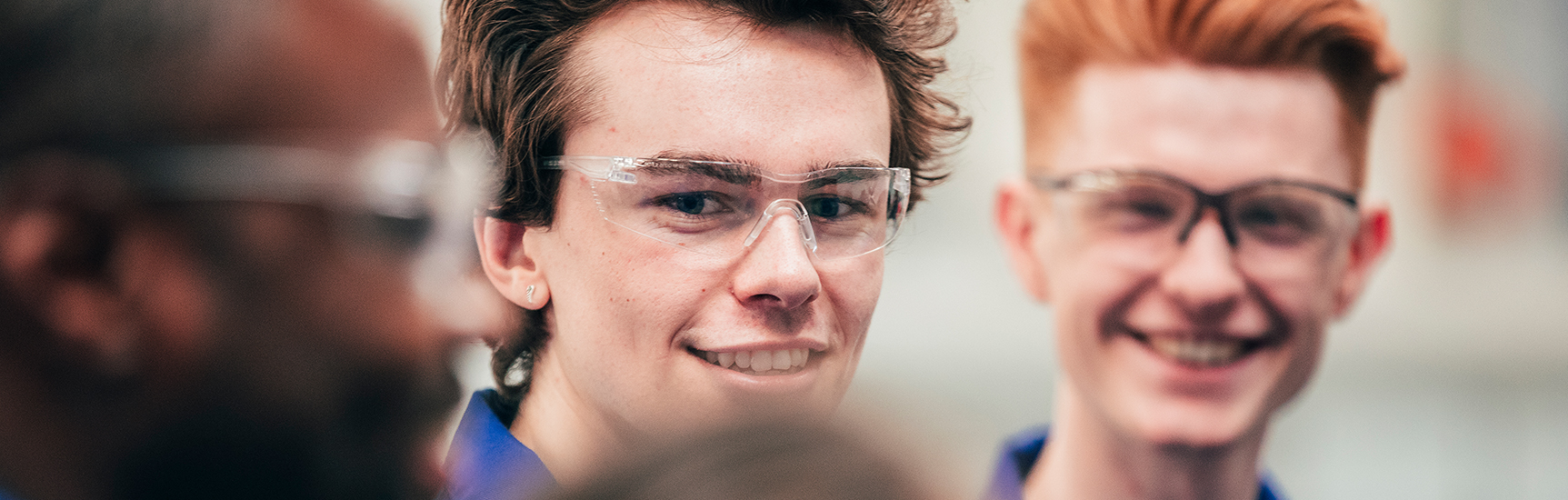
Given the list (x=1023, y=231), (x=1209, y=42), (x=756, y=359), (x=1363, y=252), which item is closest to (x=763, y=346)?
(x=756, y=359)

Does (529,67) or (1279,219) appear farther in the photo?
(1279,219)

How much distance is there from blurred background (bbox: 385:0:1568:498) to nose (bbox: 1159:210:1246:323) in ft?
0.72

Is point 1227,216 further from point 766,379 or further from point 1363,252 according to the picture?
point 766,379

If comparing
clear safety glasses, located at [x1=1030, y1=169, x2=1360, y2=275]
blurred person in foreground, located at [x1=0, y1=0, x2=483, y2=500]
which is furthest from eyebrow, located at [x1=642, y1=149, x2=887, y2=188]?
clear safety glasses, located at [x1=1030, y1=169, x2=1360, y2=275]

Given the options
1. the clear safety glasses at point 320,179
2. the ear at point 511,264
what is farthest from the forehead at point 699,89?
the clear safety glasses at point 320,179

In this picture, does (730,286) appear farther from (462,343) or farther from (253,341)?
(253,341)

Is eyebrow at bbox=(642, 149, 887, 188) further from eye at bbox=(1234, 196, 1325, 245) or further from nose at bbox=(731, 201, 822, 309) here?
eye at bbox=(1234, 196, 1325, 245)

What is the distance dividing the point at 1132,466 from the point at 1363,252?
479 millimetres

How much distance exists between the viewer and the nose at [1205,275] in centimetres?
160

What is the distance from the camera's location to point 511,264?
1416 millimetres

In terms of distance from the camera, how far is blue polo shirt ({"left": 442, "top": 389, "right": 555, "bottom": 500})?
1.41m

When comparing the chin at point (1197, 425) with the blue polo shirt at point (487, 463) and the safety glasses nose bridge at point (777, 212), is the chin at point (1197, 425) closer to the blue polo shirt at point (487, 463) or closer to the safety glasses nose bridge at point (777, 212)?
the safety glasses nose bridge at point (777, 212)

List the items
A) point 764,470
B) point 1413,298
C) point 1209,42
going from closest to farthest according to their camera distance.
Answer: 1. point 764,470
2. point 1209,42
3. point 1413,298

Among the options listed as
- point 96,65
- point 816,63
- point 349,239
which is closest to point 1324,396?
point 816,63
